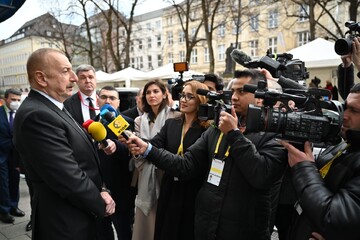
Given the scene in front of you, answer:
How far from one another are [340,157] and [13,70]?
62783 millimetres

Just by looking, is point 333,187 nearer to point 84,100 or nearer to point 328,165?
point 328,165

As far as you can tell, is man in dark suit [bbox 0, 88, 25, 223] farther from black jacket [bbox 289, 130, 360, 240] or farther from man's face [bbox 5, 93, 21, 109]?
black jacket [bbox 289, 130, 360, 240]

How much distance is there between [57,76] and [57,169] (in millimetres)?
618

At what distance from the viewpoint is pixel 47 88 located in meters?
1.90

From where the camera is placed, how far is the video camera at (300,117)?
1.39m

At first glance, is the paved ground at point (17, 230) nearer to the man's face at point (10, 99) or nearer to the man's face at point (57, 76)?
the man's face at point (10, 99)

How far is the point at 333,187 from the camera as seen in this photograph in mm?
1406

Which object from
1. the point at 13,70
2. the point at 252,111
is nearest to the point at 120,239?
the point at 252,111

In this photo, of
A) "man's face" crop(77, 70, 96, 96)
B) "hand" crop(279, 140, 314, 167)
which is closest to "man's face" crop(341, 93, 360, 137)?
"hand" crop(279, 140, 314, 167)

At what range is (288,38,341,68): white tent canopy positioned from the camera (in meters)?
8.29

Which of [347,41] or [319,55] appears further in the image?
[319,55]

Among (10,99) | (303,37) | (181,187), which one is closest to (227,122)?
(181,187)

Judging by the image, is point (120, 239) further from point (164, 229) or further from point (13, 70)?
point (13, 70)

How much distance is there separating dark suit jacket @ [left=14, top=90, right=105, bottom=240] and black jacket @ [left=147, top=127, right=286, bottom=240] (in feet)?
2.35
